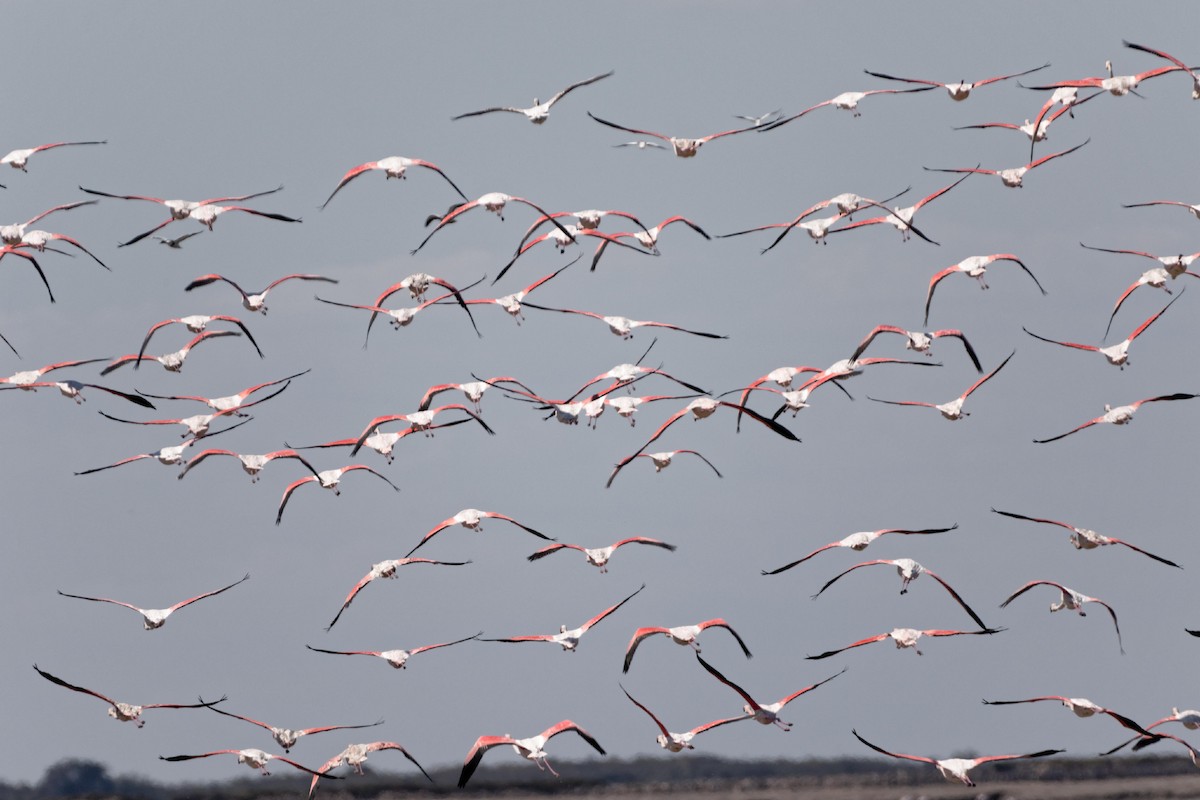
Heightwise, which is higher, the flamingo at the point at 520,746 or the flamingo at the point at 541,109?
the flamingo at the point at 541,109

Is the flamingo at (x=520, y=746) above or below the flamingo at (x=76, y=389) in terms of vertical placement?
below

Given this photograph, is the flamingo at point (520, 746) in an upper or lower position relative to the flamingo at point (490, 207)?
lower

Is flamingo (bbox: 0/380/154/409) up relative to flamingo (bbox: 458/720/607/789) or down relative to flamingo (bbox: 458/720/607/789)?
up

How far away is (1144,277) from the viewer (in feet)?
150

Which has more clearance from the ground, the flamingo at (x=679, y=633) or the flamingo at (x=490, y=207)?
the flamingo at (x=490, y=207)

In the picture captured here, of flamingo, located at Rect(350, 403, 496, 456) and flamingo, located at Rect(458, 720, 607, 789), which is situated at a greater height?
flamingo, located at Rect(350, 403, 496, 456)

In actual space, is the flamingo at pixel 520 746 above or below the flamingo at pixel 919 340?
below

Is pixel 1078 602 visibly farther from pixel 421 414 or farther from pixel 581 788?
pixel 581 788

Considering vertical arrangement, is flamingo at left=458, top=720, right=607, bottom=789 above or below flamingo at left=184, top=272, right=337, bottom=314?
below

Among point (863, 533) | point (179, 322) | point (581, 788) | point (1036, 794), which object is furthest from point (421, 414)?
point (1036, 794)

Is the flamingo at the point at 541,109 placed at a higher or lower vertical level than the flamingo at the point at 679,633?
higher

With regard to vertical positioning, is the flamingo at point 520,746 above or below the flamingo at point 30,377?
below

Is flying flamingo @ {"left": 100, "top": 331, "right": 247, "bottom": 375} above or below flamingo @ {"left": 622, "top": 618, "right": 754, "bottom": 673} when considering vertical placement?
above

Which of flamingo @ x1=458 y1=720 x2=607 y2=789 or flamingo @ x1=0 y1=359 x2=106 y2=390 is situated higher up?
flamingo @ x1=0 y1=359 x2=106 y2=390
